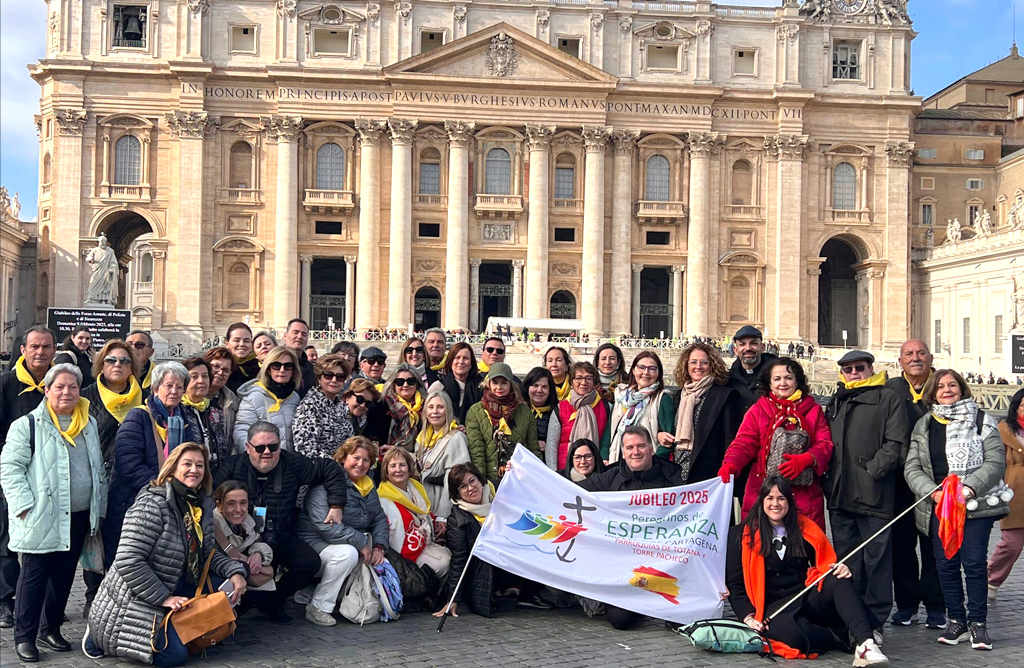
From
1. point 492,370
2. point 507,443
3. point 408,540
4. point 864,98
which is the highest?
point 864,98

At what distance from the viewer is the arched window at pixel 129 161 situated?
154ft

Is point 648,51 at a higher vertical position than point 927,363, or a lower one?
higher

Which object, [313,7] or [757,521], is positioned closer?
[757,521]

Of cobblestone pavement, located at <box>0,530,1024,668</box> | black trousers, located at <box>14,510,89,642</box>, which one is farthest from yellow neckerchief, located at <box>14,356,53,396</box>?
cobblestone pavement, located at <box>0,530,1024,668</box>

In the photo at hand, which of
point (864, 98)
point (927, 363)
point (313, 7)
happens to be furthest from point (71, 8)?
point (927, 363)

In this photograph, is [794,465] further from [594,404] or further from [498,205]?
[498,205]

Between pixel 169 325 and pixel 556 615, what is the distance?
39517mm

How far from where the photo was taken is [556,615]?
9.66 m

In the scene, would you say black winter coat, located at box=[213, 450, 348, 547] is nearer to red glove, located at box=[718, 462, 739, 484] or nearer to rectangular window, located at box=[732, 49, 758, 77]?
red glove, located at box=[718, 462, 739, 484]

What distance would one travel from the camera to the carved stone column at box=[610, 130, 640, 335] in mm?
47875

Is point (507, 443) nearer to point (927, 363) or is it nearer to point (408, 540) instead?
point (408, 540)

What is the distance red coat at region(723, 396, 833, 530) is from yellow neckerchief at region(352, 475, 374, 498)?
3.29 m

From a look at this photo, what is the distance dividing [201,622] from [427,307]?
4063 cm

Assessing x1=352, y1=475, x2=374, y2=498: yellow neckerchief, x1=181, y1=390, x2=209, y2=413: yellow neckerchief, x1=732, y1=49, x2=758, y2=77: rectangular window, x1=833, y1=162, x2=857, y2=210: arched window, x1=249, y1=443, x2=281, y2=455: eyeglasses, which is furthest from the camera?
x1=833, y1=162, x2=857, y2=210: arched window
